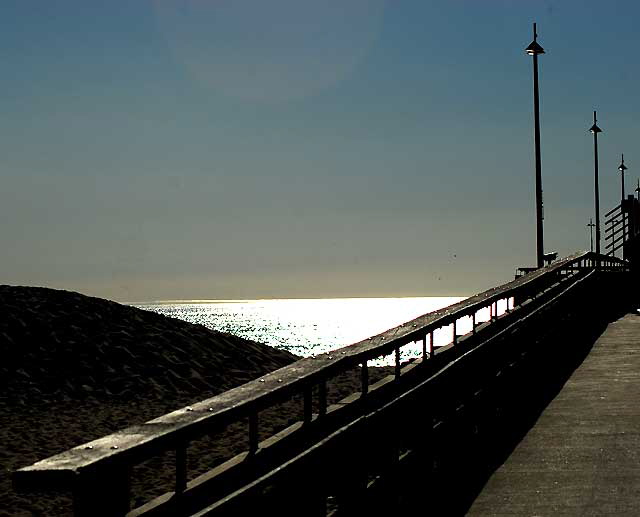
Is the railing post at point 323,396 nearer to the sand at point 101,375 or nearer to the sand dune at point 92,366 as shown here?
the sand at point 101,375

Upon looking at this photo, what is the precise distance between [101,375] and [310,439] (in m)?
18.2

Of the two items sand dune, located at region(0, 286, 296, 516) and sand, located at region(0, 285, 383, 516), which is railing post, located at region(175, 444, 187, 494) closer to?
sand, located at region(0, 285, 383, 516)

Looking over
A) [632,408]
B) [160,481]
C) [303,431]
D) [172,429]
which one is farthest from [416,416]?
[160,481]

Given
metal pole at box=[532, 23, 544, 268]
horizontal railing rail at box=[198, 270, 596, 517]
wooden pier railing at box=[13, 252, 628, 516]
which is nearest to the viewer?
wooden pier railing at box=[13, 252, 628, 516]

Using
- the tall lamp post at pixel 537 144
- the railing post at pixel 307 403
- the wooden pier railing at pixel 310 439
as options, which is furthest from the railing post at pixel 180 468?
the tall lamp post at pixel 537 144

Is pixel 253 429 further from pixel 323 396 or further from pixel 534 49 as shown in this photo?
pixel 534 49

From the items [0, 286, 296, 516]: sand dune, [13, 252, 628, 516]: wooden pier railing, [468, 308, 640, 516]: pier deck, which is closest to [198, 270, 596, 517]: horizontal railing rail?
[13, 252, 628, 516]: wooden pier railing

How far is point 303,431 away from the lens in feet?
20.7

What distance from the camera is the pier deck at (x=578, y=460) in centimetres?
832

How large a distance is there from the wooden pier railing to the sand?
658 centimetres

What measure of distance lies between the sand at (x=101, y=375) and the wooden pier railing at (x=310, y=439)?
6.58m

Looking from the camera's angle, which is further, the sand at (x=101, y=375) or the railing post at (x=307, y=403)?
the sand at (x=101, y=375)

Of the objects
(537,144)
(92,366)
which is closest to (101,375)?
(92,366)

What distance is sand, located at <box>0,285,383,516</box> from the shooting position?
17.9m
